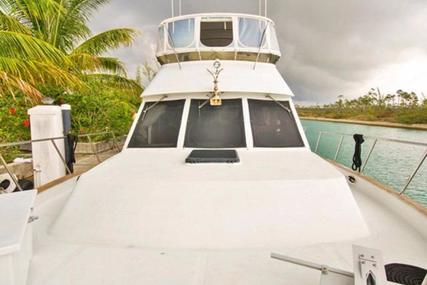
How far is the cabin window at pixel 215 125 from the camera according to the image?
3.68 meters

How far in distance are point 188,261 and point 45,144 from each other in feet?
15.4

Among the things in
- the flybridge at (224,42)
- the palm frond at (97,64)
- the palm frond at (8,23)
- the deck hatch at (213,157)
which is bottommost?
the deck hatch at (213,157)

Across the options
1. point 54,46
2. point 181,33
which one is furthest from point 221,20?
point 54,46

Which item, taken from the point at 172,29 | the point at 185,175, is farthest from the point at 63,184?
the point at 172,29

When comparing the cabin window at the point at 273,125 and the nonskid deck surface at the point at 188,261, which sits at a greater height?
the cabin window at the point at 273,125

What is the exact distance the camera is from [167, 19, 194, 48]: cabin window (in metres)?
4.46

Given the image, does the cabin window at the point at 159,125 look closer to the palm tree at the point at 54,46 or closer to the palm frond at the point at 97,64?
A: the palm tree at the point at 54,46

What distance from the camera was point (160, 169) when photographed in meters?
2.68

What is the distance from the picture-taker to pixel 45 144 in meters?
5.48

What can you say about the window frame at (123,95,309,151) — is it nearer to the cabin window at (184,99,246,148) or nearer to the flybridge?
the cabin window at (184,99,246,148)

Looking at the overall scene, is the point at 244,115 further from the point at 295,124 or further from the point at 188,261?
the point at 188,261

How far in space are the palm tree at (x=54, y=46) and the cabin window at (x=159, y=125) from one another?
2.93m

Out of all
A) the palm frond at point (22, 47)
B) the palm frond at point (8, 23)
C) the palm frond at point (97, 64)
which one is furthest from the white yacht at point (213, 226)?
the palm frond at point (97, 64)

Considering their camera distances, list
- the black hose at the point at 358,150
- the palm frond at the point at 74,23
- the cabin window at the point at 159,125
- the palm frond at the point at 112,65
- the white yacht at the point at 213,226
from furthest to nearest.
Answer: the palm frond at the point at 112,65
the palm frond at the point at 74,23
the black hose at the point at 358,150
the cabin window at the point at 159,125
the white yacht at the point at 213,226
